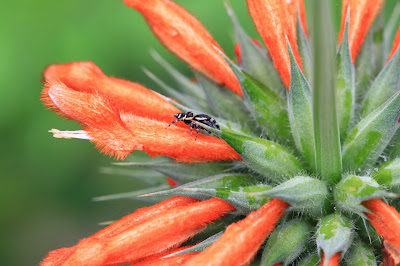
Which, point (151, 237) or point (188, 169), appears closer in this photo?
point (151, 237)

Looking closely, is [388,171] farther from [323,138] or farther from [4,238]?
[4,238]

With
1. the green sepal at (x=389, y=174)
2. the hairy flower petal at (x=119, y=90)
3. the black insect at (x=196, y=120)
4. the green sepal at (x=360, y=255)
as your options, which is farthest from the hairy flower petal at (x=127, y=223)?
the green sepal at (x=389, y=174)

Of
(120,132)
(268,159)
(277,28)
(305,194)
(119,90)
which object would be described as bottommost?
(305,194)

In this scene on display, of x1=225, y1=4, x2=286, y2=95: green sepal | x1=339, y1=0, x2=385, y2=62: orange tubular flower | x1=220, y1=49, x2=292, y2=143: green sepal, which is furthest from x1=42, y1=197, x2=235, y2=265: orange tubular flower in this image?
x1=339, y1=0, x2=385, y2=62: orange tubular flower

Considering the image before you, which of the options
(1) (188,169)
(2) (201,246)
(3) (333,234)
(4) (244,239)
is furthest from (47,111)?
(3) (333,234)

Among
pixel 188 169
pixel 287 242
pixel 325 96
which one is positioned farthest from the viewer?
pixel 188 169

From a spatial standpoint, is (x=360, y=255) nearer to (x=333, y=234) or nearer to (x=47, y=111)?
(x=333, y=234)

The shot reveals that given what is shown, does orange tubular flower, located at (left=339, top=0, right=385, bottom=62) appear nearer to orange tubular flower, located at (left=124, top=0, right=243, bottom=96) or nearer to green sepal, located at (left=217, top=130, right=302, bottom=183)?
orange tubular flower, located at (left=124, top=0, right=243, bottom=96)
